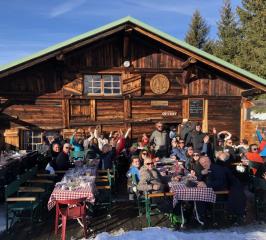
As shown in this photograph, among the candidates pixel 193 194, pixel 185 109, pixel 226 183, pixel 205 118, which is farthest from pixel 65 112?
pixel 226 183

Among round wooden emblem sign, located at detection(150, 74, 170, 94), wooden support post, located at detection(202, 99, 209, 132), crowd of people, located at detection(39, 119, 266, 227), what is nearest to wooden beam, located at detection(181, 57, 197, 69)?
round wooden emblem sign, located at detection(150, 74, 170, 94)

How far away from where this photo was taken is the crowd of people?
22.3 ft

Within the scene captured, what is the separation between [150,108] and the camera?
12.7 metres

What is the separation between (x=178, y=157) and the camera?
32.8 ft

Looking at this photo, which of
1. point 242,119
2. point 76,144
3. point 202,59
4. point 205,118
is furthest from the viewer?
point 242,119

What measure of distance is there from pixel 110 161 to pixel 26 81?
5.41m

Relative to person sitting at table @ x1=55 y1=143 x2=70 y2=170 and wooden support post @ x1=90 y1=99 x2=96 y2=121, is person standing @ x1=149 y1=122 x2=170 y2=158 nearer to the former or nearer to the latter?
wooden support post @ x1=90 y1=99 x2=96 y2=121

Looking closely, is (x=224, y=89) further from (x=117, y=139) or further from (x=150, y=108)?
(x=117, y=139)

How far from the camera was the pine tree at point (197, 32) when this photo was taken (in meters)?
39.7

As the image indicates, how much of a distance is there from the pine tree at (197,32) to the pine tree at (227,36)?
2358mm

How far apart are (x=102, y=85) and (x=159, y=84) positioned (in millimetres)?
2637

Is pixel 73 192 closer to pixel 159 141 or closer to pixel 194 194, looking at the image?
pixel 194 194

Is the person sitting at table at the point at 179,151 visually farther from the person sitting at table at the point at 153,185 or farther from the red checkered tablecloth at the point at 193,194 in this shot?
the red checkered tablecloth at the point at 193,194

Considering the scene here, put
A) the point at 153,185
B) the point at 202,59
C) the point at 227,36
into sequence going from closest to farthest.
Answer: the point at 153,185, the point at 202,59, the point at 227,36
